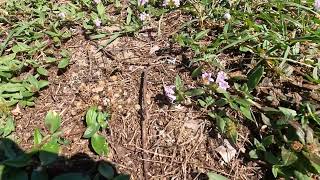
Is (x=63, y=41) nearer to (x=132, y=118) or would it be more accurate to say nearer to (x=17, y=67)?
(x=17, y=67)

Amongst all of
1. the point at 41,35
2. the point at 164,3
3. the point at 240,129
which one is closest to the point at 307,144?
the point at 240,129

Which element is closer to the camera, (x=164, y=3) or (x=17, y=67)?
(x=17, y=67)

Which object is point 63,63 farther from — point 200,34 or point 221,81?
point 221,81

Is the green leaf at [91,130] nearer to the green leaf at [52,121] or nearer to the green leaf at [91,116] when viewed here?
the green leaf at [91,116]

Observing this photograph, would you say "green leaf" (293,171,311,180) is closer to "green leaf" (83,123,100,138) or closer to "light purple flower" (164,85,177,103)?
"light purple flower" (164,85,177,103)

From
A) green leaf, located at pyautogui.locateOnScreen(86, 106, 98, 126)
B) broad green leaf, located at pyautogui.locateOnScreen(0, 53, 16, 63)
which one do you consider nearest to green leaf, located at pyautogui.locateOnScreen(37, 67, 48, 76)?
broad green leaf, located at pyautogui.locateOnScreen(0, 53, 16, 63)

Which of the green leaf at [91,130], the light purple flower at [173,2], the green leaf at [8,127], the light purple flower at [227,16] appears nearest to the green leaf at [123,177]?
the green leaf at [91,130]
